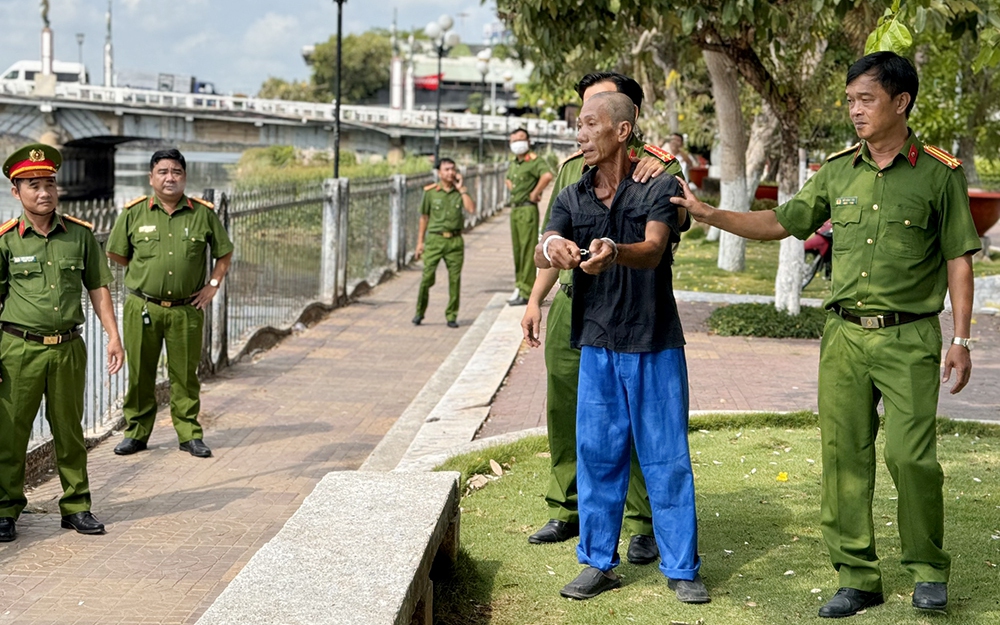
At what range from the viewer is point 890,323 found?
4488mm

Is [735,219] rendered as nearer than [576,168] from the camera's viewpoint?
Yes

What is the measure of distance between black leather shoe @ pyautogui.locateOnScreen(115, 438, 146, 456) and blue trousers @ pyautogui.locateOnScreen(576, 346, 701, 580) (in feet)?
13.6

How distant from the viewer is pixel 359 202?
17.6 m

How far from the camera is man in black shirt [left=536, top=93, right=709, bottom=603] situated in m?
4.52

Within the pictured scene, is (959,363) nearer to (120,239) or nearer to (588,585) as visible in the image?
(588,585)

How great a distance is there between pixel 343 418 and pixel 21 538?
3.47 metres

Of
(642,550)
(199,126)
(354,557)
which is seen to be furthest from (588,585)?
(199,126)

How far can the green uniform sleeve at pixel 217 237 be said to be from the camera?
802 centimetres

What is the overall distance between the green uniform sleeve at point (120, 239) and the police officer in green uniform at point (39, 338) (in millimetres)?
1604

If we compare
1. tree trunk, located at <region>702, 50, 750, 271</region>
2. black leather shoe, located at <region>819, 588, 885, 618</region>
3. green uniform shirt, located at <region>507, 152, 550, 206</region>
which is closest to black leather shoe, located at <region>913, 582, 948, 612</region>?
black leather shoe, located at <region>819, 588, 885, 618</region>

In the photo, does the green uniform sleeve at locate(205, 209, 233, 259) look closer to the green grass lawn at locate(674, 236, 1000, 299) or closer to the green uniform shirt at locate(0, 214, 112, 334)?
the green uniform shirt at locate(0, 214, 112, 334)

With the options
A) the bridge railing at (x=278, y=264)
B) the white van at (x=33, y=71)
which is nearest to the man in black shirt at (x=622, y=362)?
the bridge railing at (x=278, y=264)

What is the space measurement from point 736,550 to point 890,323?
1300 millimetres

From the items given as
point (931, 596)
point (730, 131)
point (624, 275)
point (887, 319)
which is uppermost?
point (730, 131)
